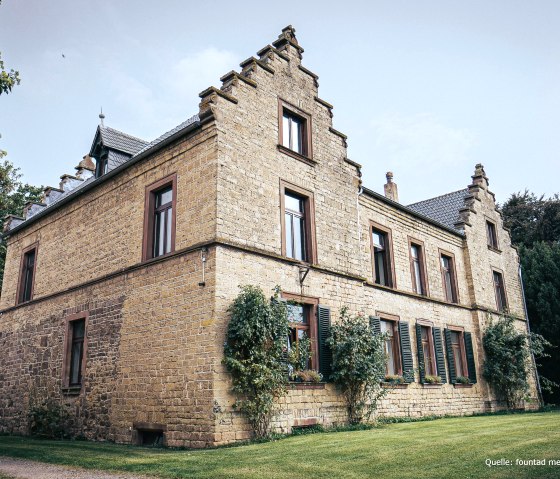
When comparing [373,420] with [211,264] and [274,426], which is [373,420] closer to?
[274,426]

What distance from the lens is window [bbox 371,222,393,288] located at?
17.9m

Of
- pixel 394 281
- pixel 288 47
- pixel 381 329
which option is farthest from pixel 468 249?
pixel 288 47

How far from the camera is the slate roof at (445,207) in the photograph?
76.2 ft

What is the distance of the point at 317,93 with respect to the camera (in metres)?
16.1

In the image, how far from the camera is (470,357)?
20.2 metres

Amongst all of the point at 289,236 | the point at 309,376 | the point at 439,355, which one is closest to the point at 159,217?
the point at 289,236

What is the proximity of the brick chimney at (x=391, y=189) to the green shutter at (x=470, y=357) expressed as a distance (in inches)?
289

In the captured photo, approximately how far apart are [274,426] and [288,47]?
1055 centimetres

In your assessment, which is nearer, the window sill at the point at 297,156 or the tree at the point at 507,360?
the window sill at the point at 297,156

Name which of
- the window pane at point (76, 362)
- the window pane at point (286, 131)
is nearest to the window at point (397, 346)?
the window pane at point (286, 131)

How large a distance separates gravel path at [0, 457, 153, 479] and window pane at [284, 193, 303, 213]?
26.3 feet

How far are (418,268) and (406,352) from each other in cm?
378

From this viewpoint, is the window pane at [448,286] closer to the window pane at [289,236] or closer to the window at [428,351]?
the window at [428,351]

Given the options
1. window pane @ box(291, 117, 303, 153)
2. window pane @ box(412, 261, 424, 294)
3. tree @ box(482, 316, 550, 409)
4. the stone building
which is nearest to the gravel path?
the stone building
